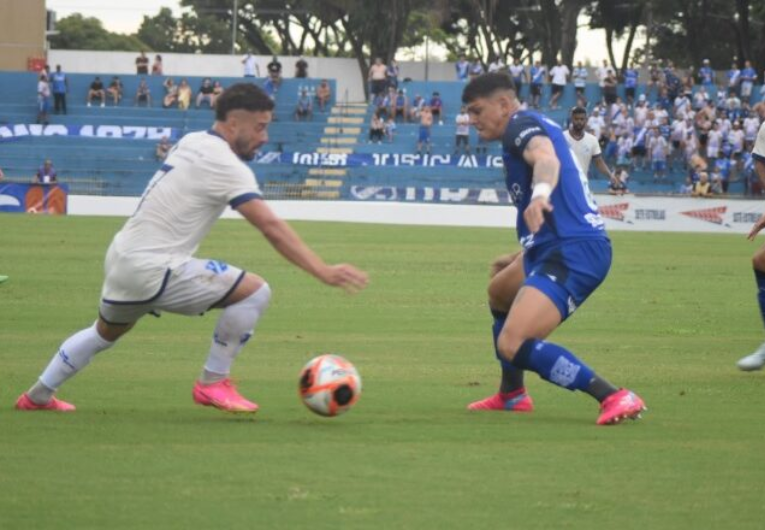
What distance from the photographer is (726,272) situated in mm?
23641

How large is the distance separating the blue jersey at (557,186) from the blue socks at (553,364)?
0.67 m

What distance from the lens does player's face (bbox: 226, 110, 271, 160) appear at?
8.48 metres

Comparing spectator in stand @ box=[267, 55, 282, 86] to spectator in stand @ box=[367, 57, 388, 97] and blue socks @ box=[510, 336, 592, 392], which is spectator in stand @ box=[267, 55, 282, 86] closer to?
spectator in stand @ box=[367, 57, 388, 97]

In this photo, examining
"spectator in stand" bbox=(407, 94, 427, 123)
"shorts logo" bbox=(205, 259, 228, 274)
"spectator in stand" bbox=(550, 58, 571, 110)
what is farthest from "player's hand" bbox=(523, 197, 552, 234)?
"spectator in stand" bbox=(550, 58, 571, 110)

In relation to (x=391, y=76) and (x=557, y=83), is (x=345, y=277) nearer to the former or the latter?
(x=557, y=83)

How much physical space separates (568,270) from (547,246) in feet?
0.68

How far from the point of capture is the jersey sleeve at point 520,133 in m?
8.75

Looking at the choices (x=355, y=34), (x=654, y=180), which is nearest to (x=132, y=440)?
(x=654, y=180)

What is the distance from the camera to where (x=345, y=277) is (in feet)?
26.1

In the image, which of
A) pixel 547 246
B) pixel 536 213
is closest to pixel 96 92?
pixel 547 246

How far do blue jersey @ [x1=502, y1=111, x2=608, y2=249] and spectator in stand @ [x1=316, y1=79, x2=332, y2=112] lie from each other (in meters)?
47.6

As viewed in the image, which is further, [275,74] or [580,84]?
[275,74]

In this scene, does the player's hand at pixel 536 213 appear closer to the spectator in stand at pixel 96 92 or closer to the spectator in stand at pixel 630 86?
the spectator in stand at pixel 630 86

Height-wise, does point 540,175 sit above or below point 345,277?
above
